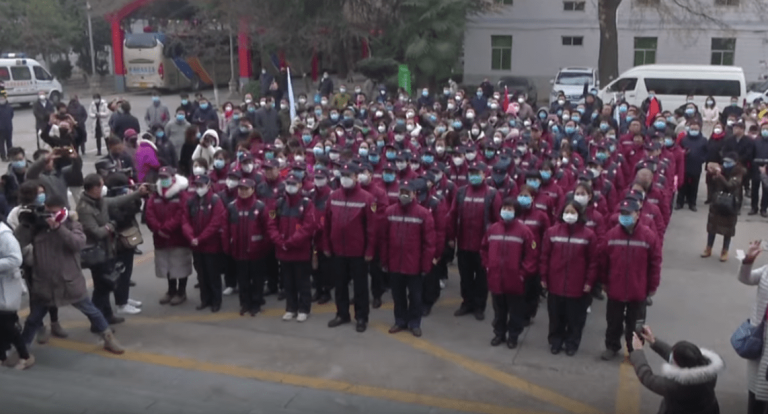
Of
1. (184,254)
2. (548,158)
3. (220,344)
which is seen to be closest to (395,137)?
(548,158)

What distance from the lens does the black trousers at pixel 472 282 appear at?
8898 mm

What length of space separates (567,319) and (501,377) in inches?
41.3

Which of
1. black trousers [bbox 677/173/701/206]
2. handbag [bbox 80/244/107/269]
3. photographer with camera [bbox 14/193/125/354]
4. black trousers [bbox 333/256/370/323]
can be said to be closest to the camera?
photographer with camera [bbox 14/193/125/354]

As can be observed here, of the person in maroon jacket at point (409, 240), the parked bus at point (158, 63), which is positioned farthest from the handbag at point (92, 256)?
the parked bus at point (158, 63)

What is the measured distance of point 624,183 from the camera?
11.9 meters

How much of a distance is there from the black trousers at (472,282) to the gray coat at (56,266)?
4.14 meters

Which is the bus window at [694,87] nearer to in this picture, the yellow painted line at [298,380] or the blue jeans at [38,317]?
the yellow painted line at [298,380]

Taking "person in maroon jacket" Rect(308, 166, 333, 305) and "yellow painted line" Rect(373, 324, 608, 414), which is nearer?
"yellow painted line" Rect(373, 324, 608, 414)

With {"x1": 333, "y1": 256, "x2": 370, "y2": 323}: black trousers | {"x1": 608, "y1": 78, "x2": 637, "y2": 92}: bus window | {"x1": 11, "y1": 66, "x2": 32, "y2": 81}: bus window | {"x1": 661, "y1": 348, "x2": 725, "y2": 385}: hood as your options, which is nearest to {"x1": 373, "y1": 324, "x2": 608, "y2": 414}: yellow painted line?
{"x1": 333, "y1": 256, "x2": 370, "y2": 323}: black trousers

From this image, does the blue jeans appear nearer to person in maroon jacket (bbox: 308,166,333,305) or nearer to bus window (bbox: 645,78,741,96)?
person in maroon jacket (bbox: 308,166,333,305)

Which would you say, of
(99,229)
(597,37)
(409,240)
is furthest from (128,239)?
(597,37)

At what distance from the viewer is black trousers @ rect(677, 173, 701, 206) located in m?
14.3

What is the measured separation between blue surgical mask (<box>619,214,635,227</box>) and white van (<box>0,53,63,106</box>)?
26.3m

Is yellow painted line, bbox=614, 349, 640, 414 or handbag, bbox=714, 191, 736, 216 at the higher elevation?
handbag, bbox=714, 191, 736, 216
